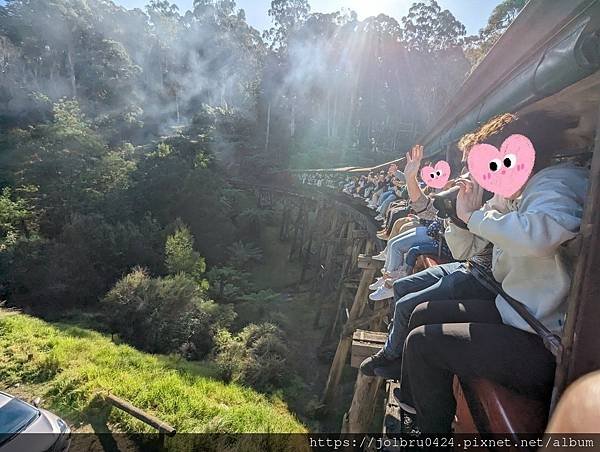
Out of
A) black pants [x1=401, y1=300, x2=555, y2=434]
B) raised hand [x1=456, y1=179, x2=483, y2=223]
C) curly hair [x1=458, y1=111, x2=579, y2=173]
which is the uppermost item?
curly hair [x1=458, y1=111, x2=579, y2=173]

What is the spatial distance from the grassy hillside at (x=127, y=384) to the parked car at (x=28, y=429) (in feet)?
3.24

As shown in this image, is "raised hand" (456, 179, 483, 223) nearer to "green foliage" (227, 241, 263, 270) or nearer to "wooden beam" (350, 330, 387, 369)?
"wooden beam" (350, 330, 387, 369)

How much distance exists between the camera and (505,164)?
48.4 inches

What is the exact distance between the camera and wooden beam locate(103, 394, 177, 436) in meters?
5.05

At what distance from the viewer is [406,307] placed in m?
1.85

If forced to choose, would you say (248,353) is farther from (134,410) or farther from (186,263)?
(186,263)

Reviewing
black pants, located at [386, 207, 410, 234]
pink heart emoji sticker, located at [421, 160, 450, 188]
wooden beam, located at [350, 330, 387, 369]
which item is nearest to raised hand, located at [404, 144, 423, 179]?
pink heart emoji sticker, located at [421, 160, 450, 188]

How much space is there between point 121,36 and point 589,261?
171 feet

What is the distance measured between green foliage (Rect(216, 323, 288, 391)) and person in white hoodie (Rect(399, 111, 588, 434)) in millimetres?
6442

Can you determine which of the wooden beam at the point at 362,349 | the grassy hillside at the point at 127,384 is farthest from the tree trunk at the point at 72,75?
the wooden beam at the point at 362,349

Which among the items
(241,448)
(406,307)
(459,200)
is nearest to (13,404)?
(241,448)

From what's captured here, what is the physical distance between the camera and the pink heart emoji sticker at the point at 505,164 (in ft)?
3.79

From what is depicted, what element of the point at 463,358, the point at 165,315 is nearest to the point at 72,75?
the point at 165,315

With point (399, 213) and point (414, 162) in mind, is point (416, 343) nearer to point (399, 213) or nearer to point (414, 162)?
point (414, 162)
